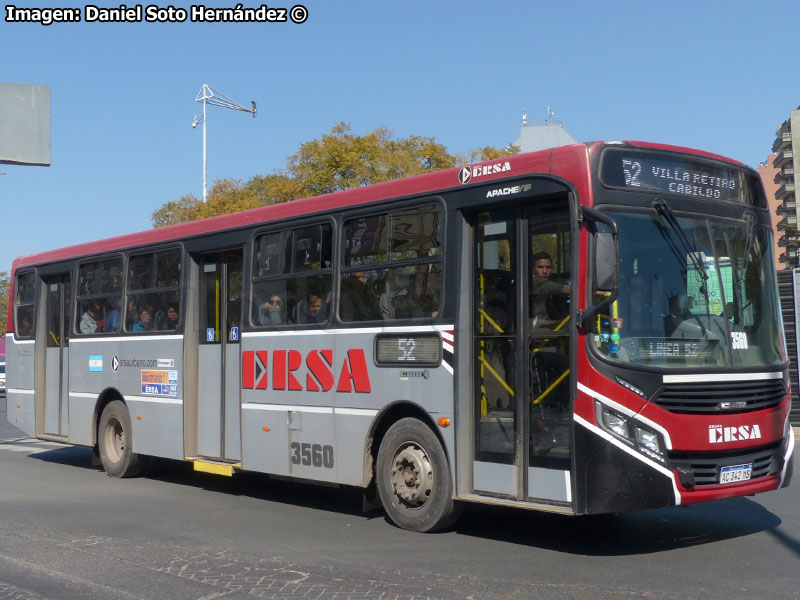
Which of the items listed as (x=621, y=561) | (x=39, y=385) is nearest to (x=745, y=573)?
(x=621, y=561)

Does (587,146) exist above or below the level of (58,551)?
above

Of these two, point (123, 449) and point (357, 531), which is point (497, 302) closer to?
point (357, 531)

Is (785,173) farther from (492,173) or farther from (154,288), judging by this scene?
(492,173)

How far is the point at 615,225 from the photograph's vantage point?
7.43m

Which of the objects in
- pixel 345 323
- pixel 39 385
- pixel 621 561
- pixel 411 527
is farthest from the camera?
pixel 39 385

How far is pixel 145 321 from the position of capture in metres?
13.3

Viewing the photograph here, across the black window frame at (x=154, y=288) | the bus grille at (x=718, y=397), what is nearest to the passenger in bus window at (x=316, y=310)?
the black window frame at (x=154, y=288)

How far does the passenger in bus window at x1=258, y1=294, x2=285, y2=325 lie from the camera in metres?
10.9

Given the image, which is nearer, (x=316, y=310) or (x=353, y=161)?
(x=316, y=310)

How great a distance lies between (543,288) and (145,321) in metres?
6.81

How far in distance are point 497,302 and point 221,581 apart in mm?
3144

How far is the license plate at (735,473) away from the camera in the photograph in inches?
306

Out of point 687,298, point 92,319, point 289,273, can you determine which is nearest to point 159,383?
point 92,319

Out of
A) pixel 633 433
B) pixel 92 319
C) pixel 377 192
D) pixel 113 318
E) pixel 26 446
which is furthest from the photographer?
pixel 26 446
